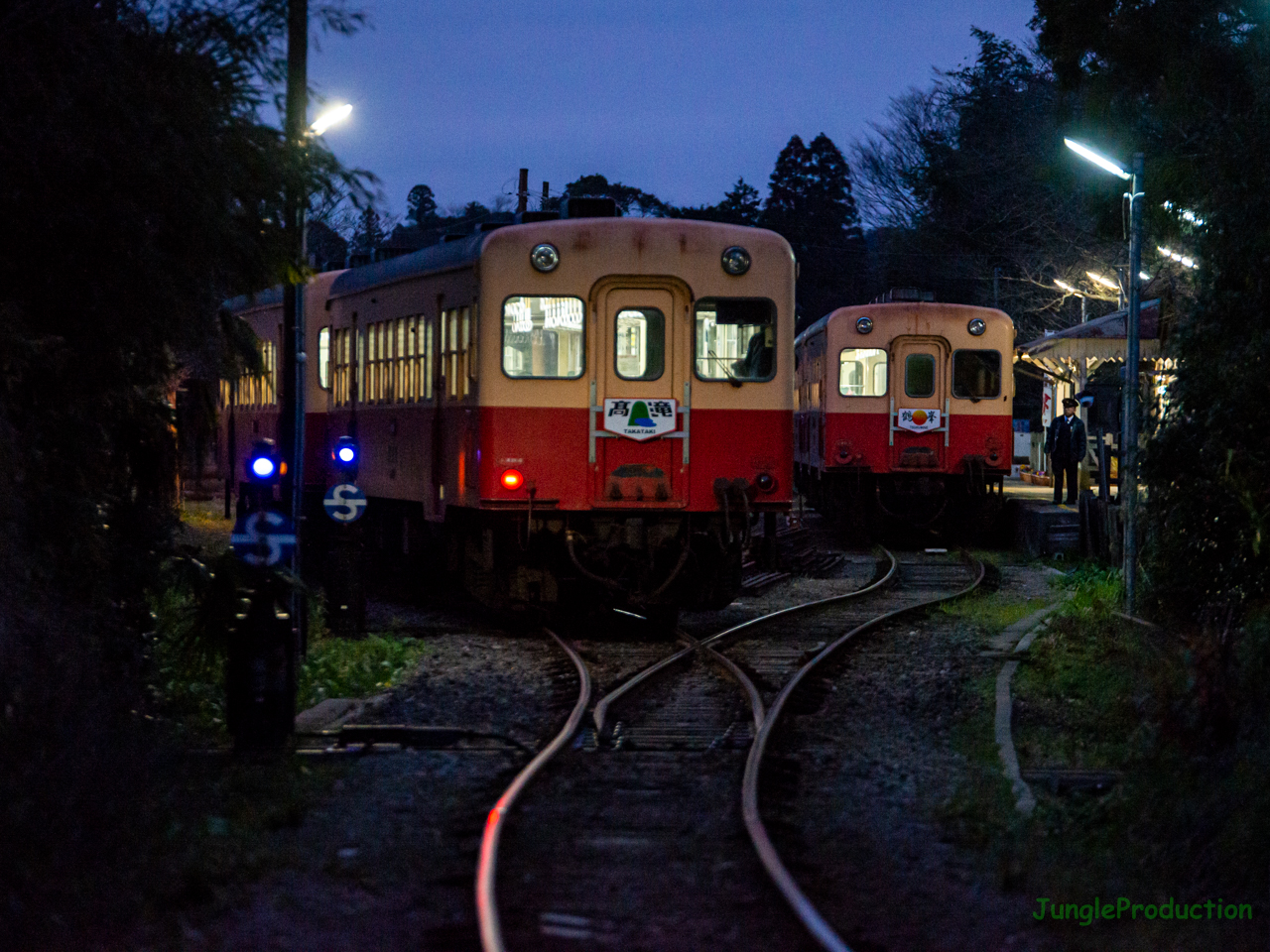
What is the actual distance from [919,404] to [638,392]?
10.7 m

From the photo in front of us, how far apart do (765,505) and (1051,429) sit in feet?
44.7

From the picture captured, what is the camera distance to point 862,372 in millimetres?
23578

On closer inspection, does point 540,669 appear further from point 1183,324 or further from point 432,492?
point 1183,324

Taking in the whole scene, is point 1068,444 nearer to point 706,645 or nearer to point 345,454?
point 706,645

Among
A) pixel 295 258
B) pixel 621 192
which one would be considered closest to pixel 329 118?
pixel 295 258

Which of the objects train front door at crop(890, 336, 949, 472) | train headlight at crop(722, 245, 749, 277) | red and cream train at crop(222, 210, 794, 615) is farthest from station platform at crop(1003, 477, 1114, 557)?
train headlight at crop(722, 245, 749, 277)

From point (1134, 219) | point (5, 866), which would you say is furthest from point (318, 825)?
point (1134, 219)

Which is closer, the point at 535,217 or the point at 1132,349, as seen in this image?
the point at 1132,349

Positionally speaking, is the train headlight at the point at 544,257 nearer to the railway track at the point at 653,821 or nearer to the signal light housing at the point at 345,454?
the signal light housing at the point at 345,454

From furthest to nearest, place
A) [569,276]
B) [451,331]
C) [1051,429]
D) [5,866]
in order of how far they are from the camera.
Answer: [1051,429]
[451,331]
[569,276]
[5,866]

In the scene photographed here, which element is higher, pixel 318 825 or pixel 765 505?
pixel 765 505

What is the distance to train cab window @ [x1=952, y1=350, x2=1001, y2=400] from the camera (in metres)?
23.1

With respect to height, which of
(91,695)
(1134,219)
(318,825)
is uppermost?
(1134,219)

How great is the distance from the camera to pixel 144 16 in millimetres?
8867
